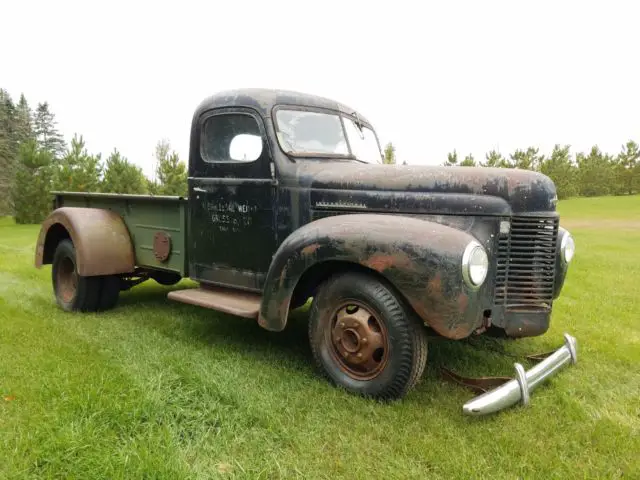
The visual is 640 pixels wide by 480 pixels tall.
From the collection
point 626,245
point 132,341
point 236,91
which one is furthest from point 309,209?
point 626,245

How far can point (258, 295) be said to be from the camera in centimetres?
436

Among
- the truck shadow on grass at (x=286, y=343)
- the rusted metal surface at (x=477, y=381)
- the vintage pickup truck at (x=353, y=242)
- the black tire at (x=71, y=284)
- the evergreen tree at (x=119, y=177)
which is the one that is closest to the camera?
the vintage pickup truck at (x=353, y=242)

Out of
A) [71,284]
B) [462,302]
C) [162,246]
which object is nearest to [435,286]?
[462,302]

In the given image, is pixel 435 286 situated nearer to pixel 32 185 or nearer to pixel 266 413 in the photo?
pixel 266 413

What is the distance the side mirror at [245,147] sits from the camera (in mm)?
4195

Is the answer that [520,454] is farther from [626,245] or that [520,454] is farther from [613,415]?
[626,245]

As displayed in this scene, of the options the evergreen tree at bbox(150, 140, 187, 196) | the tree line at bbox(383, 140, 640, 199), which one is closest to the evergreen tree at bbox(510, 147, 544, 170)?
the tree line at bbox(383, 140, 640, 199)

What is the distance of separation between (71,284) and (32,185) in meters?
22.6

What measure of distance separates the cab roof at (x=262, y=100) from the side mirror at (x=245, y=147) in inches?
8.5

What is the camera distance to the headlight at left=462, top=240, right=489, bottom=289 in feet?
9.95

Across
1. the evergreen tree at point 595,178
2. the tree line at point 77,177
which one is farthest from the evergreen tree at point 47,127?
the evergreen tree at point 595,178

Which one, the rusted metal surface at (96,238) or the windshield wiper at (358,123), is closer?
the windshield wiper at (358,123)

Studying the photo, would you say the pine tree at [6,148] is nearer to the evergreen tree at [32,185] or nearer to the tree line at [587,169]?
the evergreen tree at [32,185]

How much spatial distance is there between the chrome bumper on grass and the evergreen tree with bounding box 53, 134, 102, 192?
23.1 meters
